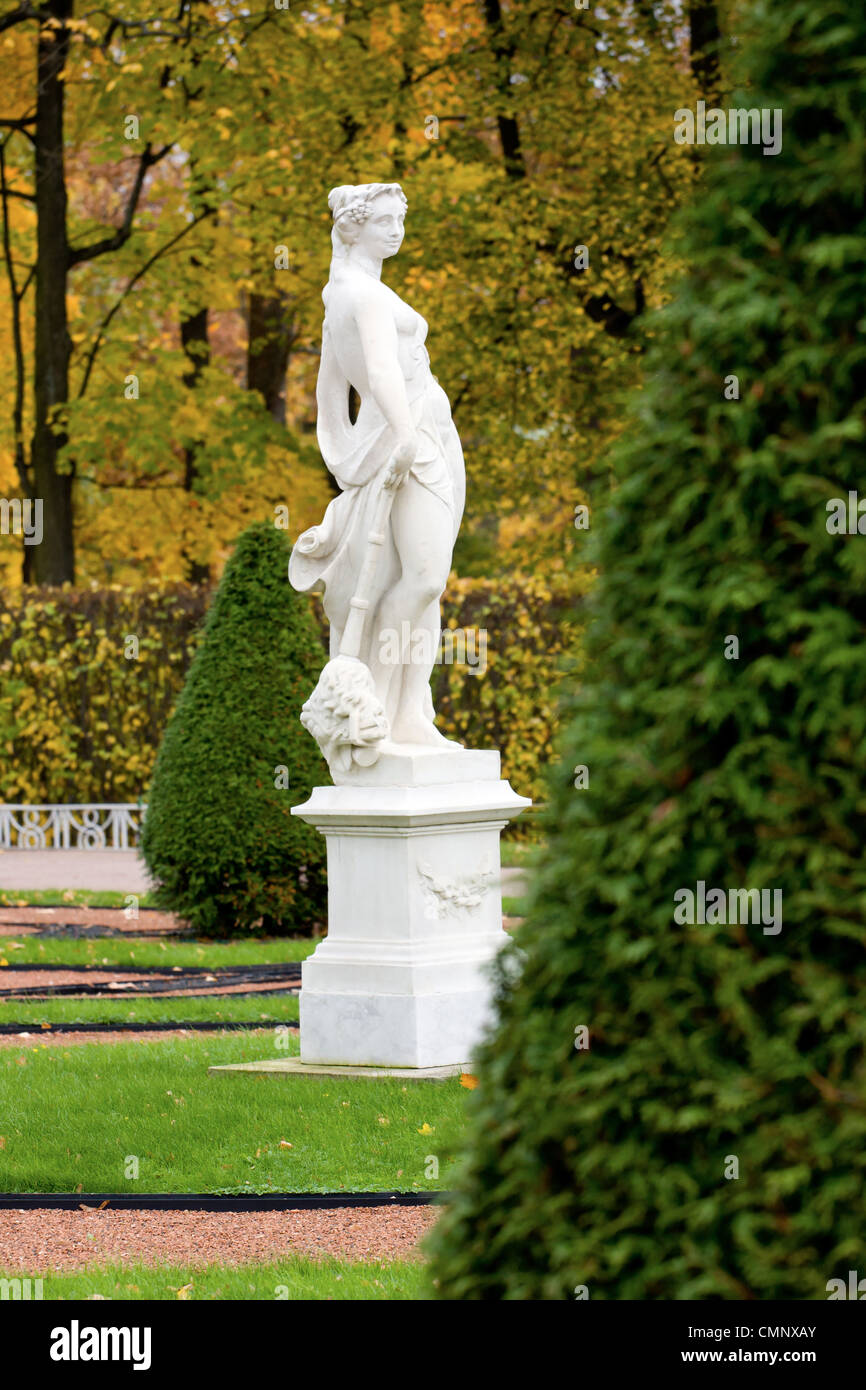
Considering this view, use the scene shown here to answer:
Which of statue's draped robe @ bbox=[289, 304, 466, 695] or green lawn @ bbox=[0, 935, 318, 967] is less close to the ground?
statue's draped robe @ bbox=[289, 304, 466, 695]

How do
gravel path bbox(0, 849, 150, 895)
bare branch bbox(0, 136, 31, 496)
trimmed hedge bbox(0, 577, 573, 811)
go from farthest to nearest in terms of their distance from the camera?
bare branch bbox(0, 136, 31, 496), trimmed hedge bbox(0, 577, 573, 811), gravel path bbox(0, 849, 150, 895)

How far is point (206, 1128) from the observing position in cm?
713

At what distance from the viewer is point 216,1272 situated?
5328 millimetres

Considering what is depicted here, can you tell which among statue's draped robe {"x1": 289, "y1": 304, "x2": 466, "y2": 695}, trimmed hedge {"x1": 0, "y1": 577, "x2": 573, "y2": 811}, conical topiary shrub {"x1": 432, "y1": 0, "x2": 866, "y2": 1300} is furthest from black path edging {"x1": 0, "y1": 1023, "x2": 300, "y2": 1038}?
trimmed hedge {"x1": 0, "y1": 577, "x2": 573, "y2": 811}

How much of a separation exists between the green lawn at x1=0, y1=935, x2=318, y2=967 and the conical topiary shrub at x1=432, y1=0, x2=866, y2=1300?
9107mm

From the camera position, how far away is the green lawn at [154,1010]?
990cm

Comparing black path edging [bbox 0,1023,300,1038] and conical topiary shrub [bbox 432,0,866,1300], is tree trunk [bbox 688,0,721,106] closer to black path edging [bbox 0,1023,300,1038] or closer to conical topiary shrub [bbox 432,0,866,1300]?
black path edging [bbox 0,1023,300,1038]

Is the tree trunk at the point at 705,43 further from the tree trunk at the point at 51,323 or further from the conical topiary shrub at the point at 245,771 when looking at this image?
the conical topiary shrub at the point at 245,771

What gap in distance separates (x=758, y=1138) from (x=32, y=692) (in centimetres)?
1730

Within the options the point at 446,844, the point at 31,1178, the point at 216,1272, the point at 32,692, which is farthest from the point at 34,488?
the point at 216,1272

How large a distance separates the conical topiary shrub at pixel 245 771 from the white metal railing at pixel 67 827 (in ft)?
18.1

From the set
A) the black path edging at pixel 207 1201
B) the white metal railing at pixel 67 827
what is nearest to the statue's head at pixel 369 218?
the black path edging at pixel 207 1201

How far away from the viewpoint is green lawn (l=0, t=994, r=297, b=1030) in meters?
9.90
